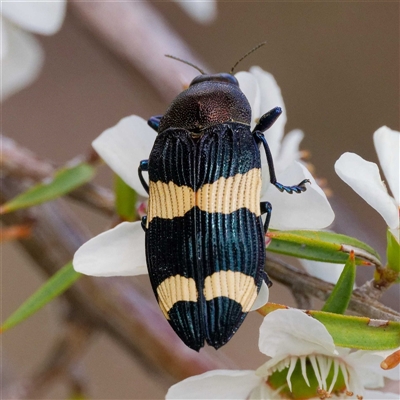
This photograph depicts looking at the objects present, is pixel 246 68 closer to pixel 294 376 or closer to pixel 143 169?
pixel 143 169

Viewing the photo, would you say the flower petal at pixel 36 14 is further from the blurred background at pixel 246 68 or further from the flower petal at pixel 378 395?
the blurred background at pixel 246 68

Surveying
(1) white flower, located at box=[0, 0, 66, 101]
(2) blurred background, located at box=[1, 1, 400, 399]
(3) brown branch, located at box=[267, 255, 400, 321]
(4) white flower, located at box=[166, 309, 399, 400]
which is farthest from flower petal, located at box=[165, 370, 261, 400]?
(2) blurred background, located at box=[1, 1, 400, 399]

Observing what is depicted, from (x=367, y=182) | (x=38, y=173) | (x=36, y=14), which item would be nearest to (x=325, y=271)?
(x=367, y=182)

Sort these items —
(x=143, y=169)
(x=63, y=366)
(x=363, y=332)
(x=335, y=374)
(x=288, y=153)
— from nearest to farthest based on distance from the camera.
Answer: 1. (x=363, y=332)
2. (x=335, y=374)
3. (x=143, y=169)
4. (x=288, y=153)
5. (x=63, y=366)

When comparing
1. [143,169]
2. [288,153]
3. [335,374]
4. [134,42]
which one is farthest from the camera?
[134,42]

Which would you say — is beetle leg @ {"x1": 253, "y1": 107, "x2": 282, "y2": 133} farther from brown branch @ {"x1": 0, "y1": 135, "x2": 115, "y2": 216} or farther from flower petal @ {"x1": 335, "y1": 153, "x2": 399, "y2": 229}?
brown branch @ {"x1": 0, "y1": 135, "x2": 115, "y2": 216}

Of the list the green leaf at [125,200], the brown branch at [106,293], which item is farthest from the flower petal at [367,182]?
the brown branch at [106,293]

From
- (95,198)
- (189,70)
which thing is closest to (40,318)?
(189,70)
